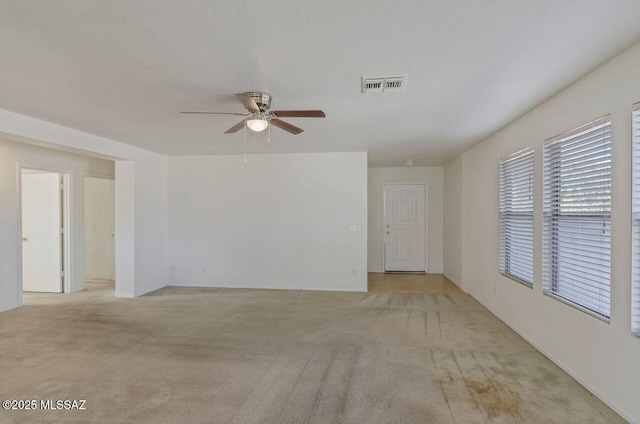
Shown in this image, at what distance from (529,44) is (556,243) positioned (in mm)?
1964

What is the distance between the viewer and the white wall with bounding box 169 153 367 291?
577 cm

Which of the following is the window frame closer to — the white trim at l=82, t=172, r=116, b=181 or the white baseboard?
the white baseboard

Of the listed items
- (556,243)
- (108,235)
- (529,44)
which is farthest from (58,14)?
(108,235)

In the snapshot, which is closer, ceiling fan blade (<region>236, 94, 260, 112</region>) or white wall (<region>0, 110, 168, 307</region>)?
ceiling fan blade (<region>236, 94, 260, 112</region>)

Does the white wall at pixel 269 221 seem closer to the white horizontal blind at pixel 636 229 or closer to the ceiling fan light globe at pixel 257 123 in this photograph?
the ceiling fan light globe at pixel 257 123

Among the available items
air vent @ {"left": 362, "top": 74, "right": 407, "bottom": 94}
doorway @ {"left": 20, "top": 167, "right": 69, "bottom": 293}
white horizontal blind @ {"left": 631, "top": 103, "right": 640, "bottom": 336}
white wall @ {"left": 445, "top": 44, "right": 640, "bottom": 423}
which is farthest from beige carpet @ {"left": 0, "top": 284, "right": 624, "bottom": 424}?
air vent @ {"left": 362, "top": 74, "right": 407, "bottom": 94}

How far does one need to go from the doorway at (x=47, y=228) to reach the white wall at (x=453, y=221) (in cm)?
714

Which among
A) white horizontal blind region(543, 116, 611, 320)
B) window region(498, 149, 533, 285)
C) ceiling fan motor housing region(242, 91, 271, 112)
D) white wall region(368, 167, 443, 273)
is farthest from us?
white wall region(368, 167, 443, 273)

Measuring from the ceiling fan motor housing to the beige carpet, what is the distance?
7.78ft

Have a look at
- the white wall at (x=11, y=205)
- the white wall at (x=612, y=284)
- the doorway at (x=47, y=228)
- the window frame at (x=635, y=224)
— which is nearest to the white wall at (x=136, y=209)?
the white wall at (x=11, y=205)

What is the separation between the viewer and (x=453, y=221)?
21.2ft

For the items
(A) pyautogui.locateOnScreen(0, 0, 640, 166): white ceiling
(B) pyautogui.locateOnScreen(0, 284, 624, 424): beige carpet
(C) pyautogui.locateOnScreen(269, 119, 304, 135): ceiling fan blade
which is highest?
(A) pyautogui.locateOnScreen(0, 0, 640, 166): white ceiling

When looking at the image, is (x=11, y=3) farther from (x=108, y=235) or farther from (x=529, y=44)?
(x=108, y=235)

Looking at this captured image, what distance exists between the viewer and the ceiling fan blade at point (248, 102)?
2.54m
